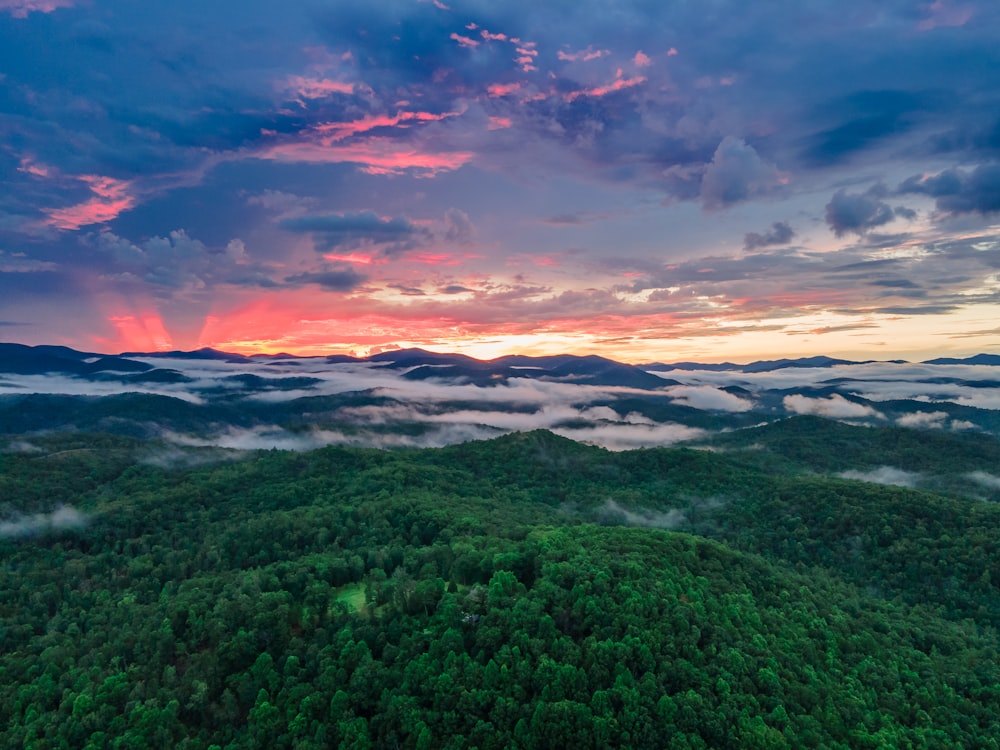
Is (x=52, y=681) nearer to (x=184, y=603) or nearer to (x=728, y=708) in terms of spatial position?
(x=184, y=603)

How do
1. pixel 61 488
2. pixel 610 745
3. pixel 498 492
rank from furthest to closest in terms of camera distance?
1. pixel 498 492
2. pixel 61 488
3. pixel 610 745

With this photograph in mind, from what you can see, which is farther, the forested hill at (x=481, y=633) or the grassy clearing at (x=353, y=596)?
the grassy clearing at (x=353, y=596)

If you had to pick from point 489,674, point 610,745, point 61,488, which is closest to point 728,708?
point 610,745

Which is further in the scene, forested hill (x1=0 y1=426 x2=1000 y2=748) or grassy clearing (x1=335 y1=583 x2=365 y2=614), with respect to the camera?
grassy clearing (x1=335 y1=583 x2=365 y2=614)

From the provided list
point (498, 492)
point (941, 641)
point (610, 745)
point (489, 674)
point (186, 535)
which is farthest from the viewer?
point (498, 492)

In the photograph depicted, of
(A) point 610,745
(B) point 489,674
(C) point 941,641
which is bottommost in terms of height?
(C) point 941,641

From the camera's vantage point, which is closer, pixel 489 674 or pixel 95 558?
pixel 489 674

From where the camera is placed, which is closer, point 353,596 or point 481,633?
point 481,633

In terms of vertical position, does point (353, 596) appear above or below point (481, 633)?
below
